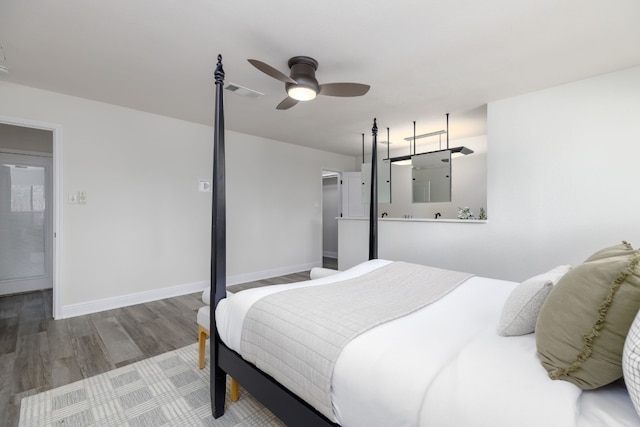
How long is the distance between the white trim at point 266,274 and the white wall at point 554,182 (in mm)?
2621

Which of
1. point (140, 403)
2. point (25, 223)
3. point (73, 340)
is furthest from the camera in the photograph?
point (25, 223)

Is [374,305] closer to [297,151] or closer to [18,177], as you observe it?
[297,151]

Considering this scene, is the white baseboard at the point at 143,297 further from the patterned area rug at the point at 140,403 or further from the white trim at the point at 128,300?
the patterned area rug at the point at 140,403

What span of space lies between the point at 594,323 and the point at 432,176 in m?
3.72

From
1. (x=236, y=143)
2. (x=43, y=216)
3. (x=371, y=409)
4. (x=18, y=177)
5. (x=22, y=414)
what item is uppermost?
(x=236, y=143)

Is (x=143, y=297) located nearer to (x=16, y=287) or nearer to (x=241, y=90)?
(x=16, y=287)

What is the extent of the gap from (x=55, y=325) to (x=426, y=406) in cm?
377

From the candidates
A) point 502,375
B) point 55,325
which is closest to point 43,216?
point 55,325

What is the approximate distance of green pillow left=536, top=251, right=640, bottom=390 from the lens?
75cm

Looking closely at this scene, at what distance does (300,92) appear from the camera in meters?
2.36

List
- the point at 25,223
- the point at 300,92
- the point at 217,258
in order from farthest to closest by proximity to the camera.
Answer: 1. the point at 25,223
2. the point at 300,92
3. the point at 217,258

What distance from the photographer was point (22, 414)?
5.57ft

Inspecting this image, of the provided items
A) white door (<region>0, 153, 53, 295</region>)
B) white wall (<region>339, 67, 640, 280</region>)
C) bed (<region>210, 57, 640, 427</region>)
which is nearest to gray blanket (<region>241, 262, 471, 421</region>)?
bed (<region>210, 57, 640, 427</region>)

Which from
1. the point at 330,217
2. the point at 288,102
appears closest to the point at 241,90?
the point at 288,102
